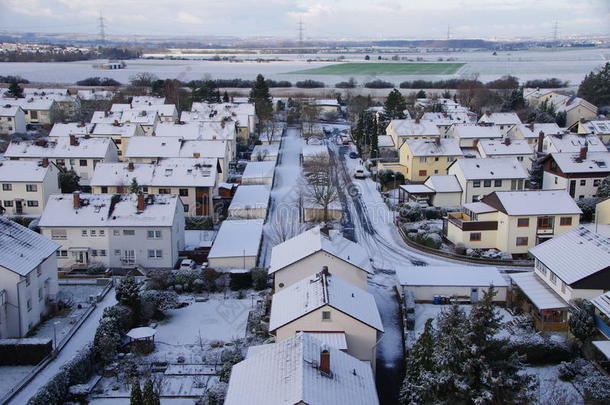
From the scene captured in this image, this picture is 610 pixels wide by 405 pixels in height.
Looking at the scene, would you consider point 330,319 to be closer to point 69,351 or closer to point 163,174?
point 69,351

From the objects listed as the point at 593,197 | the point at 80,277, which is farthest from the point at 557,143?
the point at 80,277

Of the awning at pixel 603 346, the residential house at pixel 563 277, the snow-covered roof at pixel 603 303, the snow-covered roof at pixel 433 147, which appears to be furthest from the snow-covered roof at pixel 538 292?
the snow-covered roof at pixel 433 147

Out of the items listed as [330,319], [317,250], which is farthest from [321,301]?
[317,250]

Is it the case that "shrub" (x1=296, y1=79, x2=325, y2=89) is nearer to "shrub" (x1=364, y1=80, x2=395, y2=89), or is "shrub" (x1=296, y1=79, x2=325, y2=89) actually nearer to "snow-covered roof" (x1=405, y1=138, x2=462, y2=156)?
"shrub" (x1=364, y1=80, x2=395, y2=89)

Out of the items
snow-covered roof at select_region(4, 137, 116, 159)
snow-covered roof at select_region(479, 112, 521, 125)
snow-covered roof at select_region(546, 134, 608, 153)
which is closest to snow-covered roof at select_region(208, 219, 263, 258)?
snow-covered roof at select_region(4, 137, 116, 159)

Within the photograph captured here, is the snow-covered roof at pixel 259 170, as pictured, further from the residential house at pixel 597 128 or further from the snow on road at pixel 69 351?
the residential house at pixel 597 128

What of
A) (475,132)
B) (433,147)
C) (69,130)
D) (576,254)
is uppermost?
(69,130)
